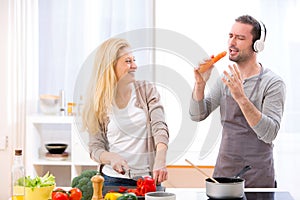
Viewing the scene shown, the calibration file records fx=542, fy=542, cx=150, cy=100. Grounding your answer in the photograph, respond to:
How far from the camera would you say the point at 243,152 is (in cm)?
292

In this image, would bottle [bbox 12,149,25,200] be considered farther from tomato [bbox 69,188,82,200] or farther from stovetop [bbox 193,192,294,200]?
stovetop [bbox 193,192,294,200]

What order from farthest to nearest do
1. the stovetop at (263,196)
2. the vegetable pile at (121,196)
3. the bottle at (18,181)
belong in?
the stovetop at (263,196) → the bottle at (18,181) → the vegetable pile at (121,196)

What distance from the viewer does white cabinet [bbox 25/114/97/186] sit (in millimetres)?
4039

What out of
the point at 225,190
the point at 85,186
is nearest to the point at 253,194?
the point at 225,190

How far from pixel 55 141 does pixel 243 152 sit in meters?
1.88

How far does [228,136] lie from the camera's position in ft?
9.77

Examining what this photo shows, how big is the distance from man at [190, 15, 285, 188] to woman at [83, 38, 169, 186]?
0.97ft

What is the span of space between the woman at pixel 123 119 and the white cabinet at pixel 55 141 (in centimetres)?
128

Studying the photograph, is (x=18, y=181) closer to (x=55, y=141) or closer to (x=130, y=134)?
(x=130, y=134)

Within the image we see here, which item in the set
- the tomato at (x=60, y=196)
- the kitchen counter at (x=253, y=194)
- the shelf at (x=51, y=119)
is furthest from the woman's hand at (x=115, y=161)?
the shelf at (x=51, y=119)

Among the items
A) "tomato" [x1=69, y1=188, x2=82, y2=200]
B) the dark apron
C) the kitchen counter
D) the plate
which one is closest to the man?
the dark apron

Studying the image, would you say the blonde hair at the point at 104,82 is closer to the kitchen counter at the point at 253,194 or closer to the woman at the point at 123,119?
the woman at the point at 123,119

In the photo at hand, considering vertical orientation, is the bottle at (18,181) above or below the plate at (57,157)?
above

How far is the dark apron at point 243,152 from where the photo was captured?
2.90 m
